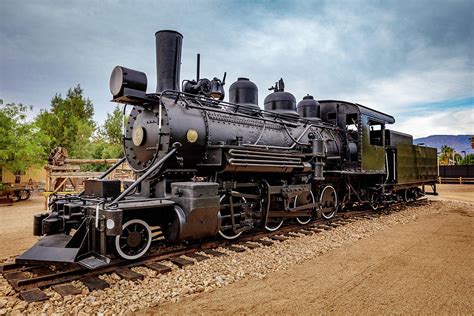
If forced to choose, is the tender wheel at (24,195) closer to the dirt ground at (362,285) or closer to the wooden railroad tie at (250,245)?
the dirt ground at (362,285)

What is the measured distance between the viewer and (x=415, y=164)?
47.8 ft

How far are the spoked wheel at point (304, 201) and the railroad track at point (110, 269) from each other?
146 cm

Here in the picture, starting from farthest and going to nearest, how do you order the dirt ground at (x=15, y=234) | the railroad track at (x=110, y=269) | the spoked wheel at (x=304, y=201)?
1. the spoked wheel at (x=304, y=201)
2. the dirt ground at (x=15, y=234)
3. the railroad track at (x=110, y=269)

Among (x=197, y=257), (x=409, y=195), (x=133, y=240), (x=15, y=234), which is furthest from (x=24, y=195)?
(x=409, y=195)

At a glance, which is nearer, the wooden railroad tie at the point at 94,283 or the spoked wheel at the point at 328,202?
the wooden railroad tie at the point at 94,283

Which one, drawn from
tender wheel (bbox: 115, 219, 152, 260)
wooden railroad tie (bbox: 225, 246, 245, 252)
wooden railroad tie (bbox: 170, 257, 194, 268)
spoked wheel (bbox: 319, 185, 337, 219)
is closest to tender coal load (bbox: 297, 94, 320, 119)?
spoked wheel (bbox: 319, 185, 337, 219)

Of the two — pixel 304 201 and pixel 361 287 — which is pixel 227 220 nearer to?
pixel 304 201

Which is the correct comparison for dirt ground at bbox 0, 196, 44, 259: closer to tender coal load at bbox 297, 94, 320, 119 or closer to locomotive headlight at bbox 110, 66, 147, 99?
locomotive headlight at bbox 110, 66, 147, 99

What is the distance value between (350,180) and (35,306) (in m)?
9.78

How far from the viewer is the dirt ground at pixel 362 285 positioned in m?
3.77

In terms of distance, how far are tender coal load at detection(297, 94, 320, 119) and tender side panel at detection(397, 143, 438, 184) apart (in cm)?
415

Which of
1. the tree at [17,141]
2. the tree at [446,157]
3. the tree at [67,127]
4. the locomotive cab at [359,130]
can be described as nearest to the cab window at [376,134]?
the locomotive cab at [359,130]

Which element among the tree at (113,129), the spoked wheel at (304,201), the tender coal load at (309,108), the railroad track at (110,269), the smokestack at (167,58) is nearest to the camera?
the railroad track at (110,269)

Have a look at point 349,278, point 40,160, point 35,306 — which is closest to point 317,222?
point 349,278
